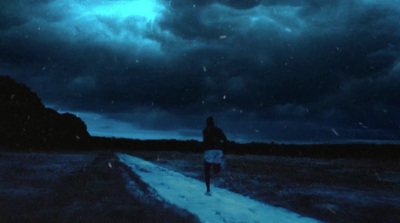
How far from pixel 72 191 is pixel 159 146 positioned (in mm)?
142690

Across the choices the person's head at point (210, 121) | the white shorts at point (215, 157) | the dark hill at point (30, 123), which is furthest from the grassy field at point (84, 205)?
the dark hill at point (30, 123)

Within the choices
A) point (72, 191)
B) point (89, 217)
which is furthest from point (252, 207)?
point (72, 191)

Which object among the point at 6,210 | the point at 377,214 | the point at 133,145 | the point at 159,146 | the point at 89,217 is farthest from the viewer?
the point at 133,145

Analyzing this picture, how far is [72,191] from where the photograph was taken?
35.1 ft

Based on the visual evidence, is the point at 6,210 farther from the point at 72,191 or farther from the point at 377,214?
the point at 377,214

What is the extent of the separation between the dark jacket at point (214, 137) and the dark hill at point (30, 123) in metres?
86.5

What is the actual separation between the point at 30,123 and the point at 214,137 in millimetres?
102143

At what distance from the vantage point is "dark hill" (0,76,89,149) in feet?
309

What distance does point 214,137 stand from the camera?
35.5 ft

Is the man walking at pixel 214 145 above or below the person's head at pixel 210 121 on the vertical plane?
below

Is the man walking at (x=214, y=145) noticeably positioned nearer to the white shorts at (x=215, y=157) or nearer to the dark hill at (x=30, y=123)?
the white shorts at (x=215, y=157)

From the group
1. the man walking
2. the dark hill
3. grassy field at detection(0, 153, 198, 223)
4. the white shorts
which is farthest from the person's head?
the dark hill

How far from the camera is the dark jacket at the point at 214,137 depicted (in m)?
10.8

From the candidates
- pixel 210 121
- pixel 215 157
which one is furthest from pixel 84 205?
pixel 210 121
